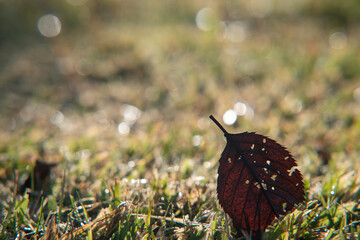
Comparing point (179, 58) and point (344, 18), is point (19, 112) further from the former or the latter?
point (344, 18)

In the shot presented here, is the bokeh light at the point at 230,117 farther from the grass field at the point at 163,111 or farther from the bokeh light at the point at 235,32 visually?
the bokeh light at the point at 235,32

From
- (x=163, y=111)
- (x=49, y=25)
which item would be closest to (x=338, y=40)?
(x=163, y=111)

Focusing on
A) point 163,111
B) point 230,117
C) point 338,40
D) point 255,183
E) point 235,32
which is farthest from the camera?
point 235,32

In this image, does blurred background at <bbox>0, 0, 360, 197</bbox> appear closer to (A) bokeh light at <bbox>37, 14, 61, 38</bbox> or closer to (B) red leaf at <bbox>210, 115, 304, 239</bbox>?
(A) bokeh light at <bbox>37, 14, 61, 38</bbox>

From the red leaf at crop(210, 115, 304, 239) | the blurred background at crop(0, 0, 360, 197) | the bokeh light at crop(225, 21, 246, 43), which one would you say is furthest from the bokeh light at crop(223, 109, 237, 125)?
the bokeh light at crop(225, 21, 246, 43)

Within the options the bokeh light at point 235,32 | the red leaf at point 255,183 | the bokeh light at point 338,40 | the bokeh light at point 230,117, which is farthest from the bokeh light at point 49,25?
the red leaf at point 255,183

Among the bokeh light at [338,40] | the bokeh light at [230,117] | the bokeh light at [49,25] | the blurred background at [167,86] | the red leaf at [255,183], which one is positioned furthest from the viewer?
the bokeh light at [49,25]

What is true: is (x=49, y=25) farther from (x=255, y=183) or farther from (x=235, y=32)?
(x=255, y=183)
